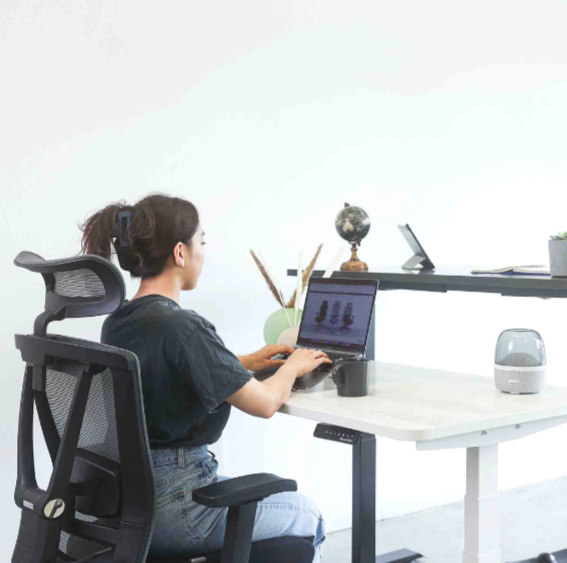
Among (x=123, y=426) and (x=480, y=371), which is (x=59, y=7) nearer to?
(x=123, y=426)

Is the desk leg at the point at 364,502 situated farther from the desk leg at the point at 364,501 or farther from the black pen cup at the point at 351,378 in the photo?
the black pen cup at the point at 351,378

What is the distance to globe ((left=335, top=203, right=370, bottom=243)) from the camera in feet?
9.37

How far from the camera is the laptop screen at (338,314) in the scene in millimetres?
2324

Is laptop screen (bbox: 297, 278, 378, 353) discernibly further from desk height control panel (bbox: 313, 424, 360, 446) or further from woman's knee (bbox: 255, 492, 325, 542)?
woman's knee (bbox: 255, 492, 325, 542)

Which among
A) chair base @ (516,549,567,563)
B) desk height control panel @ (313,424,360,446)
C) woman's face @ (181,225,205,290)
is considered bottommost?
chair base @ (516,549,567,563)

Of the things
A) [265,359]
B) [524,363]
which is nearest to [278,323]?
[265,359]

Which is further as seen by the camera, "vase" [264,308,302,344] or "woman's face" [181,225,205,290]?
"vase" [264,308,302,344]

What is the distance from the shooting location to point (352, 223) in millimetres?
2854

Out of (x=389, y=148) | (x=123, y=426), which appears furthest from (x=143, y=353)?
(x=389, y=148)

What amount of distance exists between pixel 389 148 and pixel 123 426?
2.23 meters

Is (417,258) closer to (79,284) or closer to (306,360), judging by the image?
(306,360)

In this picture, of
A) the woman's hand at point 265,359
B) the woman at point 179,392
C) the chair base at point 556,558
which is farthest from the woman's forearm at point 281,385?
the chair base at point 556,558

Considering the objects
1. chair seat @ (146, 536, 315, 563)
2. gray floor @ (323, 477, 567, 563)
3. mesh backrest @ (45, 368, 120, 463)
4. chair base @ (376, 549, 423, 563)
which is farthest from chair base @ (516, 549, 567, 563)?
mesh backrest @ (45, 368, 120, 463)

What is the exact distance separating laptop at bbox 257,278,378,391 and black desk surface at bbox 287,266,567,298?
1.01 feet
